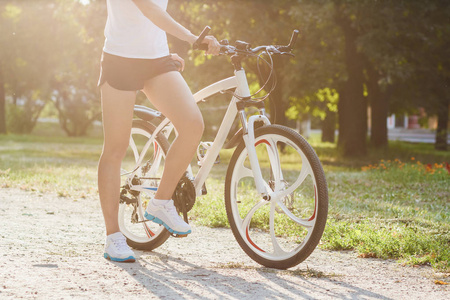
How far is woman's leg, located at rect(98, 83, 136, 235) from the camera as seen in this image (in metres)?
4.05

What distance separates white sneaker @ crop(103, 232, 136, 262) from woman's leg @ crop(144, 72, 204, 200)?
0.53 meters

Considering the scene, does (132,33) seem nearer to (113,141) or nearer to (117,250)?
(113,141)

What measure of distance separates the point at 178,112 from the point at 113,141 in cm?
44

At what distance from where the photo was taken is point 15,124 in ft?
117

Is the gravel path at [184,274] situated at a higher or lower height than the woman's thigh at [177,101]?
lower

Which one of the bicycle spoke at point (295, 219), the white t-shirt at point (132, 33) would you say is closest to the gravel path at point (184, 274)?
the bicycle spoke at point (295, 219)

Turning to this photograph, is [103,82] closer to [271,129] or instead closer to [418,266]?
[271,129]

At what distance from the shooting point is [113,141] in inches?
162

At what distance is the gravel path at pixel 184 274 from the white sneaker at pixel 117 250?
0.05m

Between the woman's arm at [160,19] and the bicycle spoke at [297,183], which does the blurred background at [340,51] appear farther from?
the bicycle spoke at [297,183]

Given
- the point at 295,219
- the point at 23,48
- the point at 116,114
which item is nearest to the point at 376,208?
the point at 295,219

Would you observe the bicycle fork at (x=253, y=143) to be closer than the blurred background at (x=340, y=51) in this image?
Yes

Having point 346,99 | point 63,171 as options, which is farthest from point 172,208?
point 346,99

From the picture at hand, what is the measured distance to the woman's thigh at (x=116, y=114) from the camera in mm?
4039
